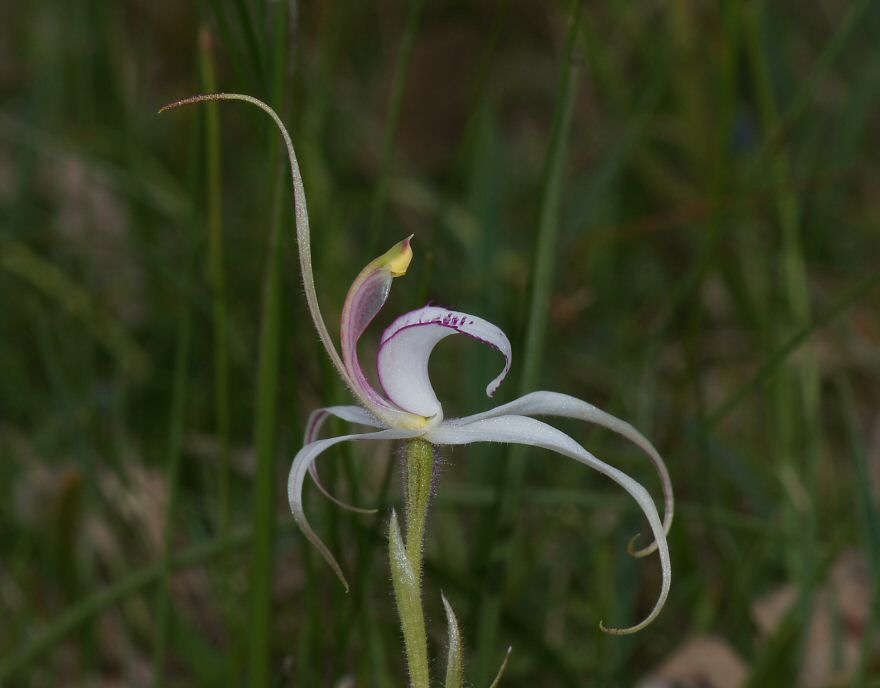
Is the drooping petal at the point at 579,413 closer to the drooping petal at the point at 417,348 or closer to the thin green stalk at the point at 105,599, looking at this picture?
the drooping petal at the point at 417,348

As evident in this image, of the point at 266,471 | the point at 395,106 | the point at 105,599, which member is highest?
the point at 395,106

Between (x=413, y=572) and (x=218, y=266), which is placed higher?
(x=218, y=266)

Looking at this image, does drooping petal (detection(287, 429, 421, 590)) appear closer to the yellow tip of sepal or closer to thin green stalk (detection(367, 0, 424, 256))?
the yellow tip of sepal

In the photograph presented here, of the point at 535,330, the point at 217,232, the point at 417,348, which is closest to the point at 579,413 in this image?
the point at 417,348

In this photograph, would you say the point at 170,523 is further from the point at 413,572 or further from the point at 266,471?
the point at 413,572

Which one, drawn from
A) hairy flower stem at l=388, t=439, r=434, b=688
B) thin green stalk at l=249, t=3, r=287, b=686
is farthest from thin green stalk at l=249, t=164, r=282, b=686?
hairy flower stem at l=388, t=439, r=434, b=688

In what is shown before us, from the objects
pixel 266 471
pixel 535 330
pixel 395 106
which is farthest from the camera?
pixel 395 106

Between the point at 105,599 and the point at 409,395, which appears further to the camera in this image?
the point at 105,599

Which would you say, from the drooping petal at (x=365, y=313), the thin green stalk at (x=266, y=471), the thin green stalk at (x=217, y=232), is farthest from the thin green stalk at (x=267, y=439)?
the drooping petal at (x=365, y=313)
